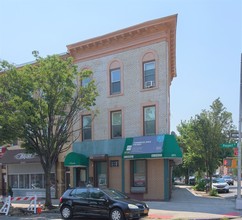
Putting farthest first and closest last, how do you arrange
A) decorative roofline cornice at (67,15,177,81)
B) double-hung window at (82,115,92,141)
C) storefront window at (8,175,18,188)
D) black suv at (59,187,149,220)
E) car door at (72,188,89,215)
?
storefront window at (8,175,18,188) < double-hung window at (82,115,92,141) < decorative roofline cornice at (67,15,177,81) < car door at (72,188,89,215) < black suv at (59,187,149,220)

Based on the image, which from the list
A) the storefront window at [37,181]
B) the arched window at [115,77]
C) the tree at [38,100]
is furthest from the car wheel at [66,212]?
the storefront window at [37,181]

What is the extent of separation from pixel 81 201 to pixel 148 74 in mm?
10621

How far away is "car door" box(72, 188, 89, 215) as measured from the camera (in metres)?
15.5

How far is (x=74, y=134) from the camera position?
85.7 ft

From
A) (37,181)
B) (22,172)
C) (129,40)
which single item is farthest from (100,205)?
(22,172)

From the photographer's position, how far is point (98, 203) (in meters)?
15.1

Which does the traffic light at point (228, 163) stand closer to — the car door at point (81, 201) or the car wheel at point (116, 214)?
the car wheel at point (116, 214)

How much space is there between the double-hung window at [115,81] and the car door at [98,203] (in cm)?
1033

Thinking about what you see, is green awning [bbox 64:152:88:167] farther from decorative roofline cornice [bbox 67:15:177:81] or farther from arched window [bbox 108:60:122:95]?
decorative roofline cornice [bbox 67:15:177:81]

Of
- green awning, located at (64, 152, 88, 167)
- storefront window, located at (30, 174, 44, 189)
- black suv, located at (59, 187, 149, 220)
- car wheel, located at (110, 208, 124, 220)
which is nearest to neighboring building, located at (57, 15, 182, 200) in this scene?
green awning, located at (64, 152, 88, 167)

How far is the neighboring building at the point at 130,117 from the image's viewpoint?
878 inches

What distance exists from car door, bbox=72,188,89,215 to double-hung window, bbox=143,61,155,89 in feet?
31.6

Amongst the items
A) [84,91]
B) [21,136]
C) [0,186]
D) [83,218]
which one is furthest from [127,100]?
[0,186]

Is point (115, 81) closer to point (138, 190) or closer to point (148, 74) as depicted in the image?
point (148, 74)
